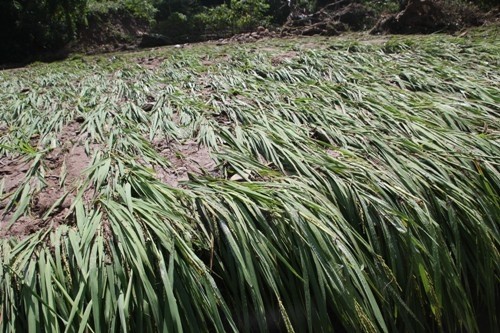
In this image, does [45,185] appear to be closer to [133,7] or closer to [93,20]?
[93,20]

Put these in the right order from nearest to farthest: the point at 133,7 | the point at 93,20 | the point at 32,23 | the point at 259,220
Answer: the point at 259,220 < the point at 32,23 < the point at 93,20 < the point at 133,7

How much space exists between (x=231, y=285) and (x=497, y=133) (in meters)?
1.84

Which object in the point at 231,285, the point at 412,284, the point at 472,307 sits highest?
the point at 231,285

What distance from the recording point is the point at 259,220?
1.68 meters

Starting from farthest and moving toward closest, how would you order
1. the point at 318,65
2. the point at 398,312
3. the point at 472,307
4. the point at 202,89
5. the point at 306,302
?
the point at 318,65 → the point at 202,89 → the point at 472,307 → the point at 398,312 → the point at 306,302

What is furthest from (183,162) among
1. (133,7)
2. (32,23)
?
(133,7)

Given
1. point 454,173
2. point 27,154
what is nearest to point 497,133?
point 454,173

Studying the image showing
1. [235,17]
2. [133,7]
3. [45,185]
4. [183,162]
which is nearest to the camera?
[45,185]

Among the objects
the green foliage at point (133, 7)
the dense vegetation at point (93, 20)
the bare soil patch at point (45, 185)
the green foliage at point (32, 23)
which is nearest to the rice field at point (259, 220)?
the bare soil patch at point (45, 185)

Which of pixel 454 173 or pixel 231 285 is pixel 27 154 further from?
pixel 454 173

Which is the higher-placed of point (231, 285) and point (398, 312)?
point (231, 285)

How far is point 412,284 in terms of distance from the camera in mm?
1684

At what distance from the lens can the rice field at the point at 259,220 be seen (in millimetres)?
1420

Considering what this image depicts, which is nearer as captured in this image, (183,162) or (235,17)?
(183,162)
